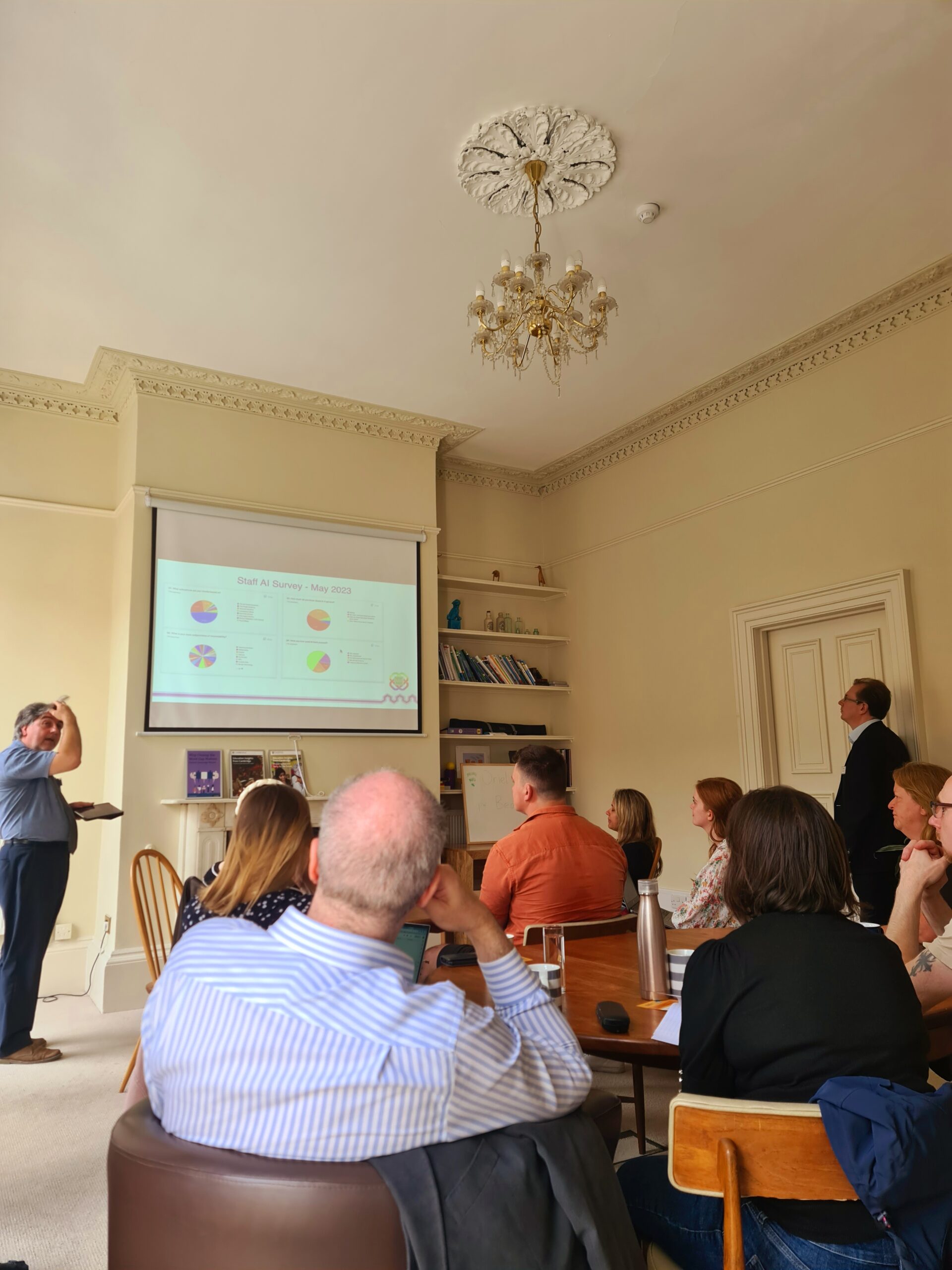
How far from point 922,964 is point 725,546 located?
3907 mm

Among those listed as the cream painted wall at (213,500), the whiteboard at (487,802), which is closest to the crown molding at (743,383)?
the cream painted wall at (213,500)

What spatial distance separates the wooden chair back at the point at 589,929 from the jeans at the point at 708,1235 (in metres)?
1.00

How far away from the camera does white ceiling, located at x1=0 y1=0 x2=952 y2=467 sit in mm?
2916

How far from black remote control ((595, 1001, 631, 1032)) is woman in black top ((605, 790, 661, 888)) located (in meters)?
2.18

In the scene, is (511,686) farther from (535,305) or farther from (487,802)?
(535,305)

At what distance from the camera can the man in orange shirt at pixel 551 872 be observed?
2.84 m

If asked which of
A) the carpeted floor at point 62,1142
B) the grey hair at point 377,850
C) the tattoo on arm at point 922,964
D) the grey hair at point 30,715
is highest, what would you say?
the grey hair at point 30,715

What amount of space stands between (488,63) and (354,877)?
303 cm

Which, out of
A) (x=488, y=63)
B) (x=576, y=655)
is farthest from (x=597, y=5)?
(x=576, y=655)

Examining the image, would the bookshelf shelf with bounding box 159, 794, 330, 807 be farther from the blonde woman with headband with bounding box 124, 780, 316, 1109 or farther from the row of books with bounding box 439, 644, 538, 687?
the blonde woman with headband with bounding box 124, 780, 316, 1109

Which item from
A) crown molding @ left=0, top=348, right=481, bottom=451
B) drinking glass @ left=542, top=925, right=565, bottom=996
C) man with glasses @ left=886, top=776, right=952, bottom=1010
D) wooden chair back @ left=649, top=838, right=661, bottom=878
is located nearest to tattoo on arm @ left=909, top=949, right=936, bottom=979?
man with glasses @ left=886, top=776, right=952, bottom=1010

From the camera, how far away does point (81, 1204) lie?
253 cm

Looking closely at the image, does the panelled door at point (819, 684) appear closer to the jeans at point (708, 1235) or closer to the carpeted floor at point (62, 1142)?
the jeans at point (708, 1235)

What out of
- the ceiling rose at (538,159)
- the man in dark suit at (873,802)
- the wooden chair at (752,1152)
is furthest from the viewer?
the man in dark suit at (873,802)
